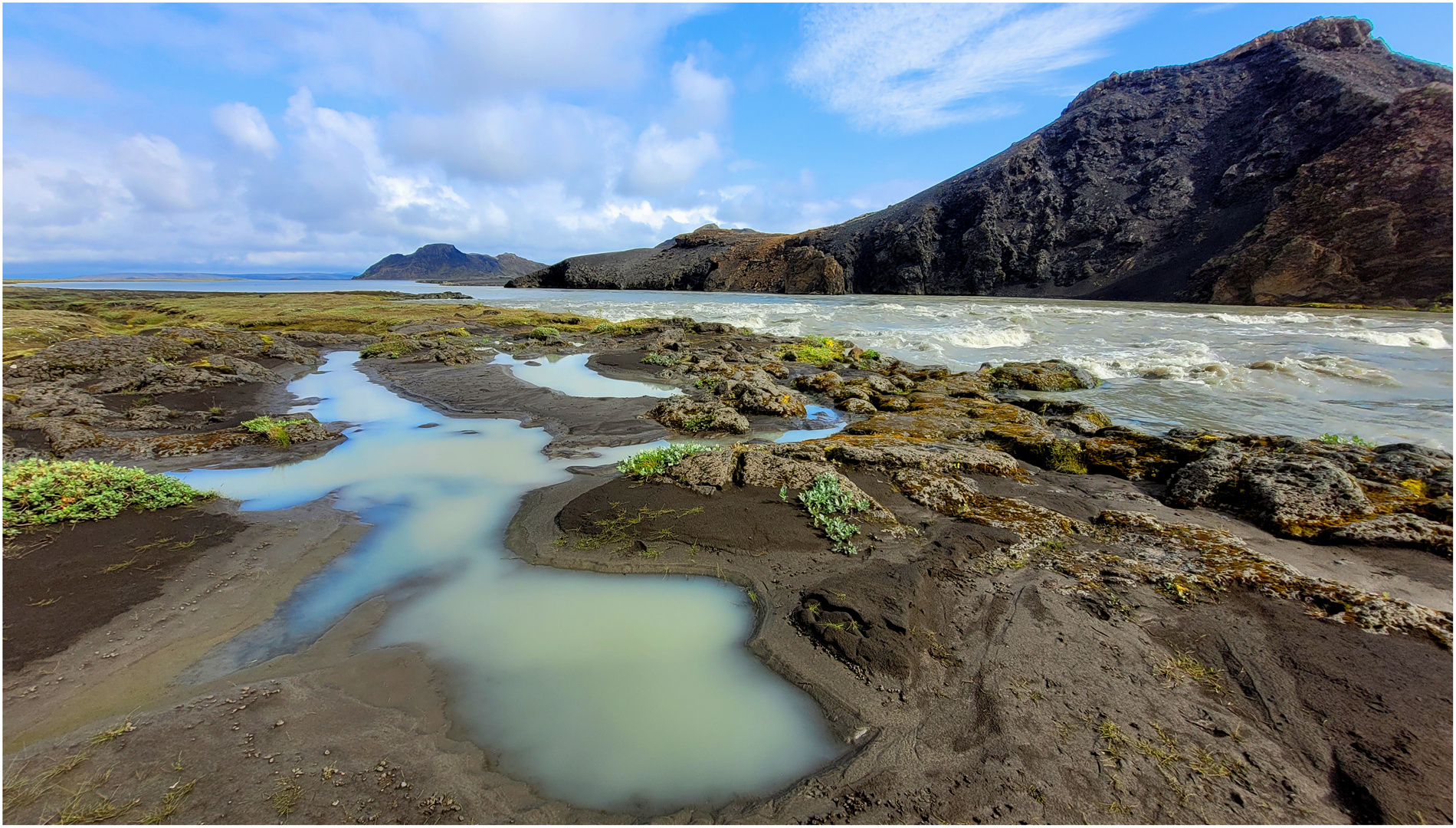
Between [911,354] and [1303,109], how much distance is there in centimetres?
8750

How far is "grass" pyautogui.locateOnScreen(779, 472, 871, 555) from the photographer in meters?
6.05

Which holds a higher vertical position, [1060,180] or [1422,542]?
[1060,180]

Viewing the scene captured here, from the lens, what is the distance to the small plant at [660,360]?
771 inches

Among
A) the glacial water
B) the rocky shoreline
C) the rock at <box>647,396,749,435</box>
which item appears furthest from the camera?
the glacial water

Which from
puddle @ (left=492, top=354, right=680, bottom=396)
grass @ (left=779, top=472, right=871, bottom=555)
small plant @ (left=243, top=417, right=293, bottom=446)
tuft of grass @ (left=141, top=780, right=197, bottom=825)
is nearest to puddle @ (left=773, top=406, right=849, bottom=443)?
grass @ (left=779, top=472, right=871, bottom=555)

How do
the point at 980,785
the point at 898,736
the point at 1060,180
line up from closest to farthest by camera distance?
the point at 980,785
the point at 898,736
the point at 1060,180

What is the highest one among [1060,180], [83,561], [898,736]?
[1060,180]

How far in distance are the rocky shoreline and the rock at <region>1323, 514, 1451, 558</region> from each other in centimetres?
3

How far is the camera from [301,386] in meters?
16.3

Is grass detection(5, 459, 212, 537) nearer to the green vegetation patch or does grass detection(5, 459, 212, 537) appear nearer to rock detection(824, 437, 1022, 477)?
rock detection(824, 437, 1022, 477)

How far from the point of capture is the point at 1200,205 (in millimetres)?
74125

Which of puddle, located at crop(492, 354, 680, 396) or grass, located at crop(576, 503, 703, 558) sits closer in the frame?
grass, located at crop(576, 503, 703, 558)

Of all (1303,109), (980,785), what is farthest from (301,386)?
(1303,109)

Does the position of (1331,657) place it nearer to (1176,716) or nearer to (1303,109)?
(1176,716)
